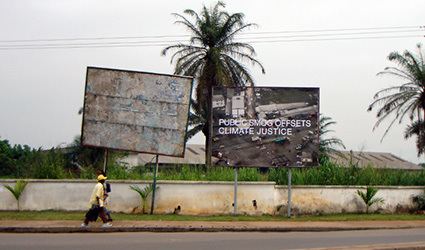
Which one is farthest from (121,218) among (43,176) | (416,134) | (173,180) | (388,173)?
(416,134)

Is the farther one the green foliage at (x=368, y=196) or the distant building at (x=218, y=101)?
the green foliage at (x=368, y=196)

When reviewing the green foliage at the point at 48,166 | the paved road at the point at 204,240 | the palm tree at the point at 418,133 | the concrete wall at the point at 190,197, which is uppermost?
the palm tree at the point at 418,133

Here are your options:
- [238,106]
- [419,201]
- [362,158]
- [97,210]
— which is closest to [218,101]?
[238,106]

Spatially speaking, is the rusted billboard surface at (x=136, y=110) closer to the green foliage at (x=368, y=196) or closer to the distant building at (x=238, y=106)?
the distant building at (x=238, y=106)

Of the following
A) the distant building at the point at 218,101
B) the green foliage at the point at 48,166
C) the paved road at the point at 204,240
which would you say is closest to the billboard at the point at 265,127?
the distant building at the point at 218,101

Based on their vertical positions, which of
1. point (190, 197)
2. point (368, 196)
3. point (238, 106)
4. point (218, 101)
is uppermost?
point (218, 101)

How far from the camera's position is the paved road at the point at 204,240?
12.4 m

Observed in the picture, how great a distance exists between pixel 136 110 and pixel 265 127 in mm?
4875

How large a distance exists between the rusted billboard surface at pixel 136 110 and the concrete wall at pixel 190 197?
1598 mm

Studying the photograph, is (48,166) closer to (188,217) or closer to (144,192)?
(144,192)

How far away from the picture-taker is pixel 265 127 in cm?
2080

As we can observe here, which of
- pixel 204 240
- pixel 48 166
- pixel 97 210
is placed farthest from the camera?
pixel 48 166

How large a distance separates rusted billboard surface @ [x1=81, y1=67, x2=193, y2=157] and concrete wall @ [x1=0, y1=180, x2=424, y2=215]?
1598 millimetres

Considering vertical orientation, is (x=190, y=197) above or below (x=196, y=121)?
below
